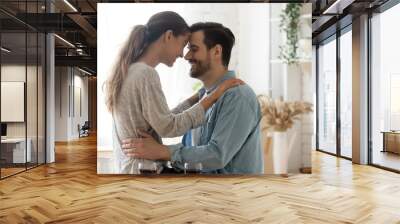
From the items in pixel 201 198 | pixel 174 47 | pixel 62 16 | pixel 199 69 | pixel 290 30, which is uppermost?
pixel 62 16

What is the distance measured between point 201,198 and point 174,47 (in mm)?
2350

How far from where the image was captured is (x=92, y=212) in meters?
4.27

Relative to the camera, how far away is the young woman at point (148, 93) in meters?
6.05

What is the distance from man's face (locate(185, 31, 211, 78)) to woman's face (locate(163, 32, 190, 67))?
102 mm

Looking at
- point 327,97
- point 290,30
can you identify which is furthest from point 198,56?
point 327,97

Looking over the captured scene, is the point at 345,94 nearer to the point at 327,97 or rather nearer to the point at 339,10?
the point at 327,97

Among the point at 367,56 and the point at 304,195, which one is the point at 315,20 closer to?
the point at 367,56

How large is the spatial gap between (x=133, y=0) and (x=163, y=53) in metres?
1.94

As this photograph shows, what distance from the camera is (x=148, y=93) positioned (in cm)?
606

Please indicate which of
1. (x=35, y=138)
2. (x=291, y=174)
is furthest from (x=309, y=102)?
(x=35, y=138)

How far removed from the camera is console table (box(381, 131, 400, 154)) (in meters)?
7.21

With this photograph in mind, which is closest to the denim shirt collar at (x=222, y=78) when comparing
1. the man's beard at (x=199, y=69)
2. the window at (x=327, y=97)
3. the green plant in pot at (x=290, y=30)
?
the man's beard at (x=199, y=69)

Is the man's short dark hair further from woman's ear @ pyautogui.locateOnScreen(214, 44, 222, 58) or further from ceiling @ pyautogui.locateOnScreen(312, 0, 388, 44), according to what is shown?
ceiling @ pyautogui.locateOnScreen(312, 0, 388, 44)

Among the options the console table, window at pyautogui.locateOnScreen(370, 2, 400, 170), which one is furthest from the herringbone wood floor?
window at pyautogui.locateOnScreen(370, 2, 400, 170)
